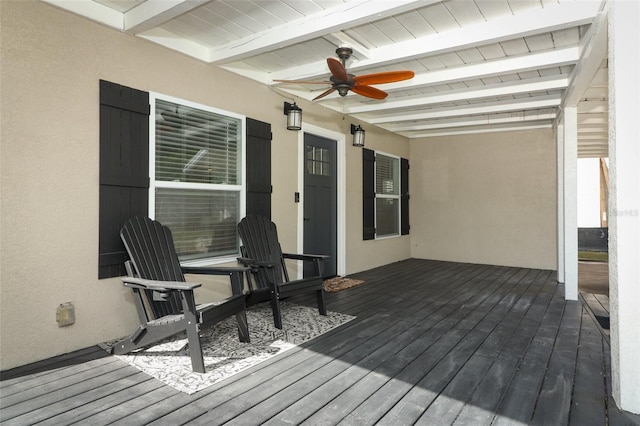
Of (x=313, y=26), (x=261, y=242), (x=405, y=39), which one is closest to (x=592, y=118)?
(x=405, y=39)

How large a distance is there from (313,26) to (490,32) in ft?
4.64

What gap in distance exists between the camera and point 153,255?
2.94 m

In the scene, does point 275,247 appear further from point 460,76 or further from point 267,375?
point 460,76

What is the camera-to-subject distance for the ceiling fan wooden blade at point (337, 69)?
288cm

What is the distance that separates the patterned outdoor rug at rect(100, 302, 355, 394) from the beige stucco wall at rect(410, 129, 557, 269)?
4366mm

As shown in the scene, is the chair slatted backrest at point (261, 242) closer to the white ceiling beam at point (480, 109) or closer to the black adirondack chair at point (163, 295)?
the black adirondack chair at point (163, 295)

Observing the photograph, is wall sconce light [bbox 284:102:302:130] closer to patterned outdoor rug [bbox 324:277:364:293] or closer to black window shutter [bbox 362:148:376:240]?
black window shutter [bbox 362:148:376:240]

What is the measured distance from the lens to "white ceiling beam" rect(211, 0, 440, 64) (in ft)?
8.46

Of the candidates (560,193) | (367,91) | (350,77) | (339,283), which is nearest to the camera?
(350,77)

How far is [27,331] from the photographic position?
2.51 meters

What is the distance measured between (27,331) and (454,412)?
2.68m

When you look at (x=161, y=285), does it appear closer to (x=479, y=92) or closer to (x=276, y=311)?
(x=276, y=311)

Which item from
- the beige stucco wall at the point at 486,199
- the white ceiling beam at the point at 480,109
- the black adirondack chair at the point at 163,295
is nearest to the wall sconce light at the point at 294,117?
the white ceiling beam at the point at 480,109

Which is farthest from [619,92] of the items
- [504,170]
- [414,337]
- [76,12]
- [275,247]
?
[504,170]
